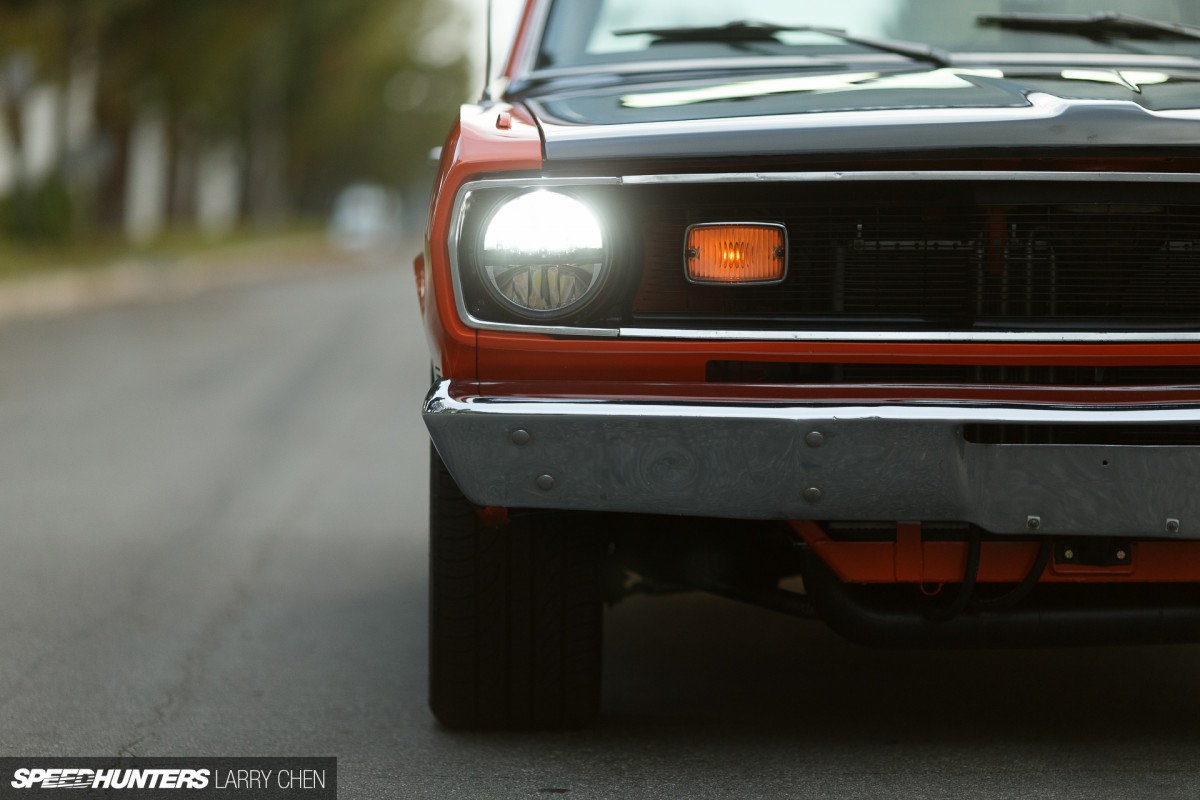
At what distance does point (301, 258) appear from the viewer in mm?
38500

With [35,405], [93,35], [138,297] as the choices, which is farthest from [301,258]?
[35,405]

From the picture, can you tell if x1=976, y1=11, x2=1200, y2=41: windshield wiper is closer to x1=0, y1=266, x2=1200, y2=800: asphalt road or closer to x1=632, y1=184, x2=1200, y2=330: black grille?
x1=632, y1=184, x2=1200, y2=330: black grille

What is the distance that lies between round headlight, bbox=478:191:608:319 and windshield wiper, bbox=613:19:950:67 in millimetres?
1066

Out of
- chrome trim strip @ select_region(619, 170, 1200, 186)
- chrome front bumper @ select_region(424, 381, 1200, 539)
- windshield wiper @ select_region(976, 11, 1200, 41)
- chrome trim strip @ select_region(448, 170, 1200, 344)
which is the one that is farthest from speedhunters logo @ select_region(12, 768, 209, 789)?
windshield wiper @ select_region(976, 11, 1200, 41)

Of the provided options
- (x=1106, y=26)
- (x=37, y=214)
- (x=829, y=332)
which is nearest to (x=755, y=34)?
(x=1106, y=26)

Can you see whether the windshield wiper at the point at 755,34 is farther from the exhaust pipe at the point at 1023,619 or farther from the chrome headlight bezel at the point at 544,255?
the exhaust pipe at the point at 1023,619

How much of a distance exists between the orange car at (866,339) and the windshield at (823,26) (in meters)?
0.61

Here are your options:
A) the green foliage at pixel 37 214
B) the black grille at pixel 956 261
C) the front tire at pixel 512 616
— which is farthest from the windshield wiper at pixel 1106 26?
the green foliage at pixel 37 214

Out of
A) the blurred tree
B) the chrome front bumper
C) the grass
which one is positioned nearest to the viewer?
the chrome front bumper

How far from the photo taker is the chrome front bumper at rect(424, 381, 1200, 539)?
291cm

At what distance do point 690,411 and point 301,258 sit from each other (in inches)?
1428

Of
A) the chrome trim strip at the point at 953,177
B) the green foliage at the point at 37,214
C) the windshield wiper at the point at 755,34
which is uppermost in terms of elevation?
the windshield wiper at the point at 755,34

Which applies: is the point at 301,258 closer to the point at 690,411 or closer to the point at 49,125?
the point at 49,125

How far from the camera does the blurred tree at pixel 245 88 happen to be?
2444cm
